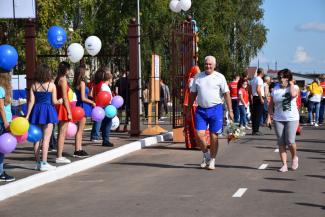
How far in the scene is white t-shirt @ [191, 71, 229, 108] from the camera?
12008 mm

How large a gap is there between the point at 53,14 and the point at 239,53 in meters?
41.6

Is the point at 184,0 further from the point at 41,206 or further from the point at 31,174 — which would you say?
the point at 41,206

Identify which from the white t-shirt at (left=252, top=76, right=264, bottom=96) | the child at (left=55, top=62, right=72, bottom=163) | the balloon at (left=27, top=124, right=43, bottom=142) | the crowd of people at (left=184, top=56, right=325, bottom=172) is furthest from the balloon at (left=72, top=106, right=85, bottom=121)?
the white t-shirt at (left=252, top=76, right=264, bottom=96)

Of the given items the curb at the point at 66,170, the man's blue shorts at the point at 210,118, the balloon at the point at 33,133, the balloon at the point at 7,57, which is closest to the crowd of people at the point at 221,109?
the man's blue shorts at the point at 210,118

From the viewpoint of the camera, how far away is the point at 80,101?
14.5 metres

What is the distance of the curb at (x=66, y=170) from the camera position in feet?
32.2

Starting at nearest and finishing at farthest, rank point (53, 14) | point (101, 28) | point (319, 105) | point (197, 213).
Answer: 1. point (197, 213)
2. point (319, 105)
3. point (53, 14)
4. point (101, 28)

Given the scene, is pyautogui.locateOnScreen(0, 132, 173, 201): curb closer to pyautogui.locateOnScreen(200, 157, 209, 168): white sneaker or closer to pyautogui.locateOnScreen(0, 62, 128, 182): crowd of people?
pyautogui.locateOnScreen(0, 62, 128, 182): crowd of people

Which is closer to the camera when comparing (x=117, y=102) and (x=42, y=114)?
(x=42, y=114)

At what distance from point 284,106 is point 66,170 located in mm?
3866

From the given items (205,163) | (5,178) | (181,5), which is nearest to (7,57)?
(5,178)

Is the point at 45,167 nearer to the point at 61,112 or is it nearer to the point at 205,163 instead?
the point at 61,112

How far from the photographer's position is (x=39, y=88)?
37.7 ft

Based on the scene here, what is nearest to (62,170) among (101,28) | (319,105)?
(319,105)
